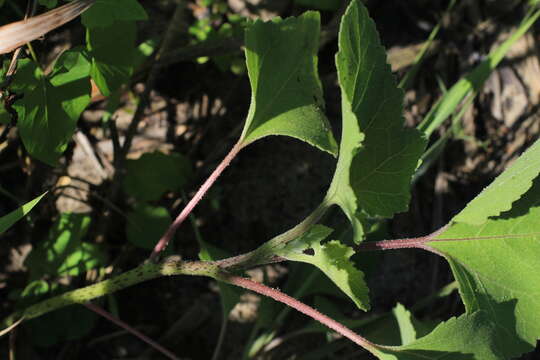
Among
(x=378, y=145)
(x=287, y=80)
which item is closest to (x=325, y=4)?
(x=287, y=80)

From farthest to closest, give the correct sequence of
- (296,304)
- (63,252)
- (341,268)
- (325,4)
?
(325,4)
(63,252)
(296,304)
(341,268)

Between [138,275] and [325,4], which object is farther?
[325,4]

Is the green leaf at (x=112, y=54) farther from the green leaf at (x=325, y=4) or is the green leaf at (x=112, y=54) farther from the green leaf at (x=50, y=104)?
the green leaf at (x=325, y=4)

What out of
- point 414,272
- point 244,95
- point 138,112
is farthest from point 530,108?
point 138,112

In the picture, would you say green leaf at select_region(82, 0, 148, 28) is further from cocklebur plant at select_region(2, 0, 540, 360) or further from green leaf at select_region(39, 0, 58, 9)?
cocklebur plant at select_region(2, 0, 540, 360)

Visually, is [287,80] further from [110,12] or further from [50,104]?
[50,104]

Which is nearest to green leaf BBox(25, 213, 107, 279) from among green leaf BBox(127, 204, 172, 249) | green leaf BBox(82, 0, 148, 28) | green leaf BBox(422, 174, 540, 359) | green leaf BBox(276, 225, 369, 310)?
green leaf BBox(127, 204, 172, 249)

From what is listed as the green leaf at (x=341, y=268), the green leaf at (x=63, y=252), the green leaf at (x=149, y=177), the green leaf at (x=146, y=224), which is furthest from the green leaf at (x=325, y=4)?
the green leaf at (x=341, y=268)
